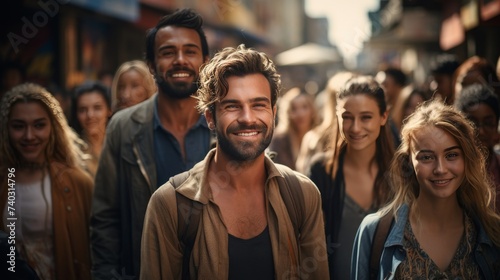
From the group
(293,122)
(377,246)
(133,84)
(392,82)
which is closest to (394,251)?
(377,246)

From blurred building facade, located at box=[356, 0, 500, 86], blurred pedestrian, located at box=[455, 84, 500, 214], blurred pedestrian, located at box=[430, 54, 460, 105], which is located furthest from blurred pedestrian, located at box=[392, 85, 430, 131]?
blurred building facade, located at box=[356, 0, 500, 86]

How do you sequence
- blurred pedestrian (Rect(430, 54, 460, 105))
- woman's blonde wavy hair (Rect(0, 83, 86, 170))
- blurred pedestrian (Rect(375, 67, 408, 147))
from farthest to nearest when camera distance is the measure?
blurred pedestrian (Rect(375, 67, 408, 147))
blurred pedestrian (Rect(430, 54, 460, 105))
woman's blonde wavy hair (Rect(0, 83, 86, 170))

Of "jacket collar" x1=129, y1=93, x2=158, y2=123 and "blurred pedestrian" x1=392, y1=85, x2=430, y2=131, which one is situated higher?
"blurred pedestrian" x1=392, y1=85, x2=430, y2=131

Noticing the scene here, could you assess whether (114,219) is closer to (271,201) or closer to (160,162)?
(160,162)

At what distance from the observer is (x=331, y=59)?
22.0 metres

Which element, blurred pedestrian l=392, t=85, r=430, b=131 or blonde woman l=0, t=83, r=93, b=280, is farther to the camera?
blurred pedestrian l=392, t=85, r=430, b=131

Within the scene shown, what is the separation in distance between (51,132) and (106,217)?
1151mm

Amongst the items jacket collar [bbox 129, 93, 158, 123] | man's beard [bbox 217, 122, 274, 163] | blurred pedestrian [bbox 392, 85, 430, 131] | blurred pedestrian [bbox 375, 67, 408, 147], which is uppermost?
blurred pedestrian [bbox 375, 67, 408, 147]

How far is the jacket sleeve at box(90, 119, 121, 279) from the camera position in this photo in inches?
168

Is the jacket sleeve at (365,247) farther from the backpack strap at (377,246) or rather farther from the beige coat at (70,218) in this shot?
the beige coat at (70,218)

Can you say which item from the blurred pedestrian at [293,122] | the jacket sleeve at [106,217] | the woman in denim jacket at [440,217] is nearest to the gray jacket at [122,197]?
the jacket sleeve at [106,217]

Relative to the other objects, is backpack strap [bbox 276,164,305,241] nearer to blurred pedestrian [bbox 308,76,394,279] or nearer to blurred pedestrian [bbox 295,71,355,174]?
blurred pedestrian [bbox 308,76,394,279]

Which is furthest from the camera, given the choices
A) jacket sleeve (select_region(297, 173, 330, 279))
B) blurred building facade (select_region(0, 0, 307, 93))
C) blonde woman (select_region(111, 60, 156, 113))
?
blurred building facade (select_region(0, 0, 307, 93))

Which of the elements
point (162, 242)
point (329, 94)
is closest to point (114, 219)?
point (162, 242)
